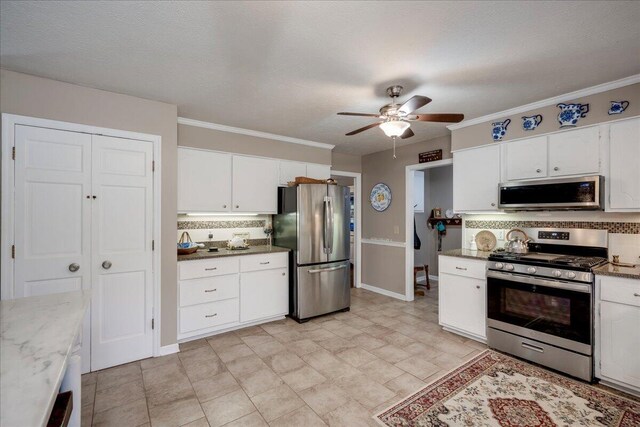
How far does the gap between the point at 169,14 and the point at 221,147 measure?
7.01 ft

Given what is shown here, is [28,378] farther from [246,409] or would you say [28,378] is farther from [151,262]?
[151,262]

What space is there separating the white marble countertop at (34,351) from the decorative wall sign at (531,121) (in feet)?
13.1

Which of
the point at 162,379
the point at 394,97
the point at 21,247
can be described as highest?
the point at 394,97

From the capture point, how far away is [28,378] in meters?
0.85

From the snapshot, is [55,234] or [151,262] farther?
[151,262]

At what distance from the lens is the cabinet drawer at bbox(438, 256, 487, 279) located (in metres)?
3.13

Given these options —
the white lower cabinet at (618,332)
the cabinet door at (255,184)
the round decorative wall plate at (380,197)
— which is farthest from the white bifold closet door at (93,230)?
the white lower cabinet at (618,332)

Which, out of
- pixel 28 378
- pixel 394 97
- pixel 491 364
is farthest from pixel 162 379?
pixel 394 97

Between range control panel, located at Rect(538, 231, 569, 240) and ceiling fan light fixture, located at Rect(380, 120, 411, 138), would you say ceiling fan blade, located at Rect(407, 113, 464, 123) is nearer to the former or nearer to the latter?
ceiling fan light fixture, located at Rect(380, 120, 411, 138)

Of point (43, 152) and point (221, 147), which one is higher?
point (221, 147)

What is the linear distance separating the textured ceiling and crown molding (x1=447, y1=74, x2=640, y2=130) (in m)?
0.09

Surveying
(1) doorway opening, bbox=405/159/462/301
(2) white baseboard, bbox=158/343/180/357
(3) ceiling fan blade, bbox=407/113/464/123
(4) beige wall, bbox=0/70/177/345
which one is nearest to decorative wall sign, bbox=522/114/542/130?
(3) ceiling fan blade, bbox=407/113/464/123

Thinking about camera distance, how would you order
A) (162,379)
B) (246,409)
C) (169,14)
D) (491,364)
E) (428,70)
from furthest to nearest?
(491,364)
(162,379)
(428,70)
(246,409)
(169,14)

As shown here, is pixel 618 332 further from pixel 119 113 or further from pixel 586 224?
pixel 119 113
